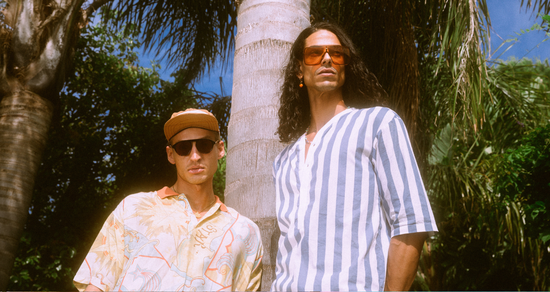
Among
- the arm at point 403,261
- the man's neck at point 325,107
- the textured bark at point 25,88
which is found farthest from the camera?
the textured bark at point 25,88

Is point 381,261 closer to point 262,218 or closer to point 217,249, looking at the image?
point 217,249

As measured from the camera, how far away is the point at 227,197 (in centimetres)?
261

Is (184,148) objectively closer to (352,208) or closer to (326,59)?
(326,59)

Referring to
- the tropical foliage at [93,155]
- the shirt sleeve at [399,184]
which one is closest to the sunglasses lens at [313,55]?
the shirt sleeve at [399,184]

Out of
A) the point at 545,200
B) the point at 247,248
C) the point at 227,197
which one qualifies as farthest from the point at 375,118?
the point at 545,200

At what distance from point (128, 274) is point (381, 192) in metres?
1.11

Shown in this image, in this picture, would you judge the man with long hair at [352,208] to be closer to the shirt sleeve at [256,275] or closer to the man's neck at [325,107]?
the man's neck at [325,107]

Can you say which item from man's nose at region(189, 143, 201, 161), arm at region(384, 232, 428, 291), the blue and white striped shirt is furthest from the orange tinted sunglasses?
arm at region(384, 232, 428, 291)

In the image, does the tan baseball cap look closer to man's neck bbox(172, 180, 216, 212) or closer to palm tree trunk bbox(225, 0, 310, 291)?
man's neck bbox(172, 180, 216, 212)

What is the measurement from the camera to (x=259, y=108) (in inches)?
103

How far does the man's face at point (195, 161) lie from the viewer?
2115 mm

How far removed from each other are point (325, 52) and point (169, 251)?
45.9 inches

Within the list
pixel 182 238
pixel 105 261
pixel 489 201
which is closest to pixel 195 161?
pixel 182 238

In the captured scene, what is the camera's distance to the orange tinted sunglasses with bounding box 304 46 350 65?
6.83 ft
